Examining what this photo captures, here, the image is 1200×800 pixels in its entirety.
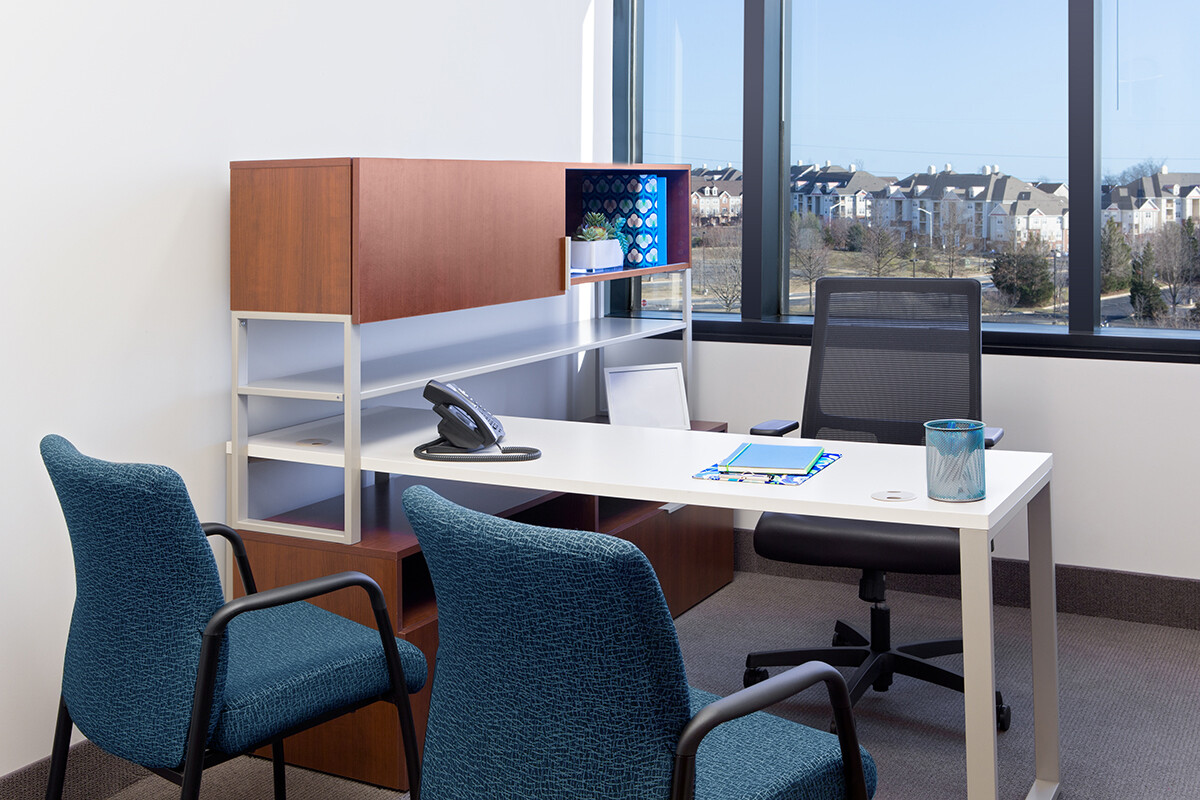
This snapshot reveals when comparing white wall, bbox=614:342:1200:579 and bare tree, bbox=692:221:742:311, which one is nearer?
white wall, bbox=614:342:1200:579

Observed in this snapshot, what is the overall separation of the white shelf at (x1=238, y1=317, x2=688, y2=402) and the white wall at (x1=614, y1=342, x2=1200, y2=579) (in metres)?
1.23

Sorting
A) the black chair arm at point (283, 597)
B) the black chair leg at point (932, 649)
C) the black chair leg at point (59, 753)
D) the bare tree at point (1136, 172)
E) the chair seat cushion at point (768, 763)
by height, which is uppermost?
the bare tree at point (1136, 172)

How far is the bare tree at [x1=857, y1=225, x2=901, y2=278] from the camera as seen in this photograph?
4348mm

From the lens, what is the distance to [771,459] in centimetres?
259

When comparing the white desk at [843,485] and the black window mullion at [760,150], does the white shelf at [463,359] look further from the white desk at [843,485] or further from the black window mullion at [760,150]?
the black window mullion at [760,150]

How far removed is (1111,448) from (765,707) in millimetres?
2760

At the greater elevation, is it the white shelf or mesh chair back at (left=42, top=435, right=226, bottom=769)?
the white shelf

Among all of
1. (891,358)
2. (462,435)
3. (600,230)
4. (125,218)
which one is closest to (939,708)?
(891,358)

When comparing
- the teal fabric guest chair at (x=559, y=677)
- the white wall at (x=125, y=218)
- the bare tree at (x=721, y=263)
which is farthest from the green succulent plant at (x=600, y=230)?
the teal fabric guest chair at (x=559, y=677)

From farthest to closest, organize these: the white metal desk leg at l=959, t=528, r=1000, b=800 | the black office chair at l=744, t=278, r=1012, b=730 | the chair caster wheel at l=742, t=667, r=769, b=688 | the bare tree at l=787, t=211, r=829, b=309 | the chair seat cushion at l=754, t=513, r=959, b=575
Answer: the bare tree at l=787, t=211, r=829, b=309 < the chair caster wheel at l=742, t=667, r=769, b=688 < the black office chair at l=744, t=278, r=1012, b=730 < the chair seat cushion at l=754, t=513, r=959, b=575 < the white metal desk leg at l=959, t=528, r=1000, b=800

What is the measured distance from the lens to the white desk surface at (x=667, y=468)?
2234 mm

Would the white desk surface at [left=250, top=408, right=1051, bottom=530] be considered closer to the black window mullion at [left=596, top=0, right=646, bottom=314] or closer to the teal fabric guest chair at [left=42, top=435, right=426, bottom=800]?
the teal fabric guest chair at [left=42, top=435, right=426, bottom=800]

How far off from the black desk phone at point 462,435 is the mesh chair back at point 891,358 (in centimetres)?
120

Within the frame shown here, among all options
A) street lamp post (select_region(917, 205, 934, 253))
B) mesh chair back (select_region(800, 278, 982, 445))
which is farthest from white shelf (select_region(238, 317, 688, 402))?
street lamp post (select_region(917, 205, 934, 253))
